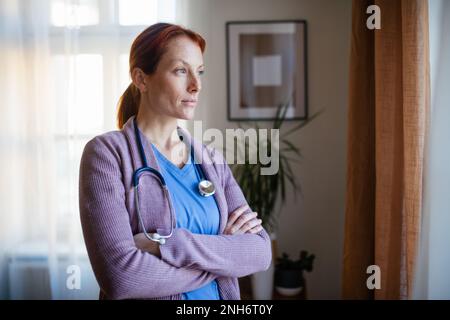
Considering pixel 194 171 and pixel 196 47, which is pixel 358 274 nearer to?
pixel 194 171

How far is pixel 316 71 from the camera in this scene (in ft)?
7.41

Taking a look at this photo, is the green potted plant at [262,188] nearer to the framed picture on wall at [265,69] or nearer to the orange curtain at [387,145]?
the framed picture on wall at [265,69]

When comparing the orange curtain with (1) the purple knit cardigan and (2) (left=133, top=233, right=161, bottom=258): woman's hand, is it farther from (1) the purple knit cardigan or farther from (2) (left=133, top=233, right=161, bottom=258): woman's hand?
(2) (left=133, top=233, right=161, bottom=258): woman's hand

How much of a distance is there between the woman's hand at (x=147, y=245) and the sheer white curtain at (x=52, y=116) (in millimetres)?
1055

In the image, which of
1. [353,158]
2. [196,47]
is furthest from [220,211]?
[353,158]

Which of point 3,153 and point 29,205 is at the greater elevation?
point 3,153

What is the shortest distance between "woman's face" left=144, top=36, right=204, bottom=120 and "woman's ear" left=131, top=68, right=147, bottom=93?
1 cm

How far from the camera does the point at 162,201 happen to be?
1.06 m

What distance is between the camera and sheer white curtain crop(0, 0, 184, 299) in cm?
195

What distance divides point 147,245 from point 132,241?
4 centimetres

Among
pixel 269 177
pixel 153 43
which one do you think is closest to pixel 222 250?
pixel 153 43
